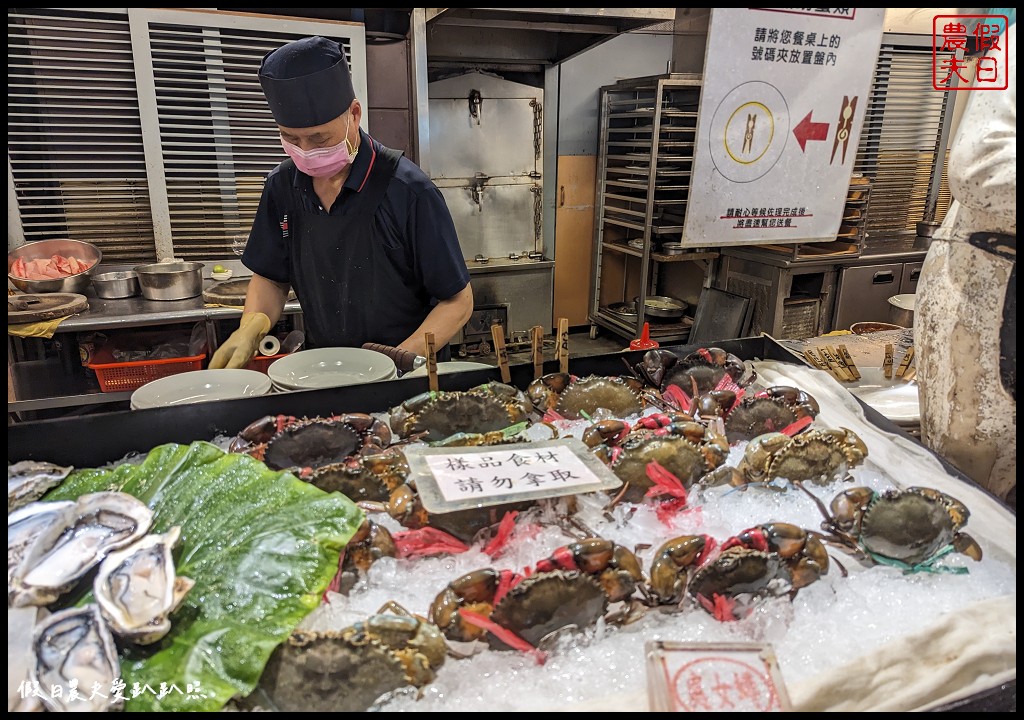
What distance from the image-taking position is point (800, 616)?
4.27ft

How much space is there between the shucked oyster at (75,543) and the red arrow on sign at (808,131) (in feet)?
13.8

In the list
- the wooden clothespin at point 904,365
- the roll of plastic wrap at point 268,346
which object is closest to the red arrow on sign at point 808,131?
the wooden clothespin at point 904,365

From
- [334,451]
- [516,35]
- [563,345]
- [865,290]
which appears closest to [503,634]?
[334,451]

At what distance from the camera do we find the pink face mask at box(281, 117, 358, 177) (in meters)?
2.80

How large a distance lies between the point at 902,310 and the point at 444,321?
4.56 metres

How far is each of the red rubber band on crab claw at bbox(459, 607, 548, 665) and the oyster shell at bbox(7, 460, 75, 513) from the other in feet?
3.30

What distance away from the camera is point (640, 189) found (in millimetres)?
6887

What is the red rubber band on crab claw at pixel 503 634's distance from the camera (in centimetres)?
118

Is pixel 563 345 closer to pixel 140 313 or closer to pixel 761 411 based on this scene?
pixel 761 411

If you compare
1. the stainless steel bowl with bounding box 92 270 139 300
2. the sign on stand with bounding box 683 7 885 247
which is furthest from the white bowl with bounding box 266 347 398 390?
the stainless steel bowl with bounding box 92 270 139 300

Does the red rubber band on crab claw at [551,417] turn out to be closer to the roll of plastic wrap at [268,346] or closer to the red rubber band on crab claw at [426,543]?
the red rubber band on crab claw at [426,543]

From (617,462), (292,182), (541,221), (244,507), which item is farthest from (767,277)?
(244,507)

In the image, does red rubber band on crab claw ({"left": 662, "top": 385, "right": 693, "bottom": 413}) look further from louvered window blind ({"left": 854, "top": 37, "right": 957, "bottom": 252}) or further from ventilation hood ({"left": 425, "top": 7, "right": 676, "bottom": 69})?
louvered window blind ({"left": 854, "top": 37, "right": 957, "bottom": 252})

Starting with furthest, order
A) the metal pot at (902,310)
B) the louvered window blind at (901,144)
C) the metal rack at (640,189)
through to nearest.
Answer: the metal rack at (640,189), the louvered window blind at (901,144), the metal pot at (902,310)
